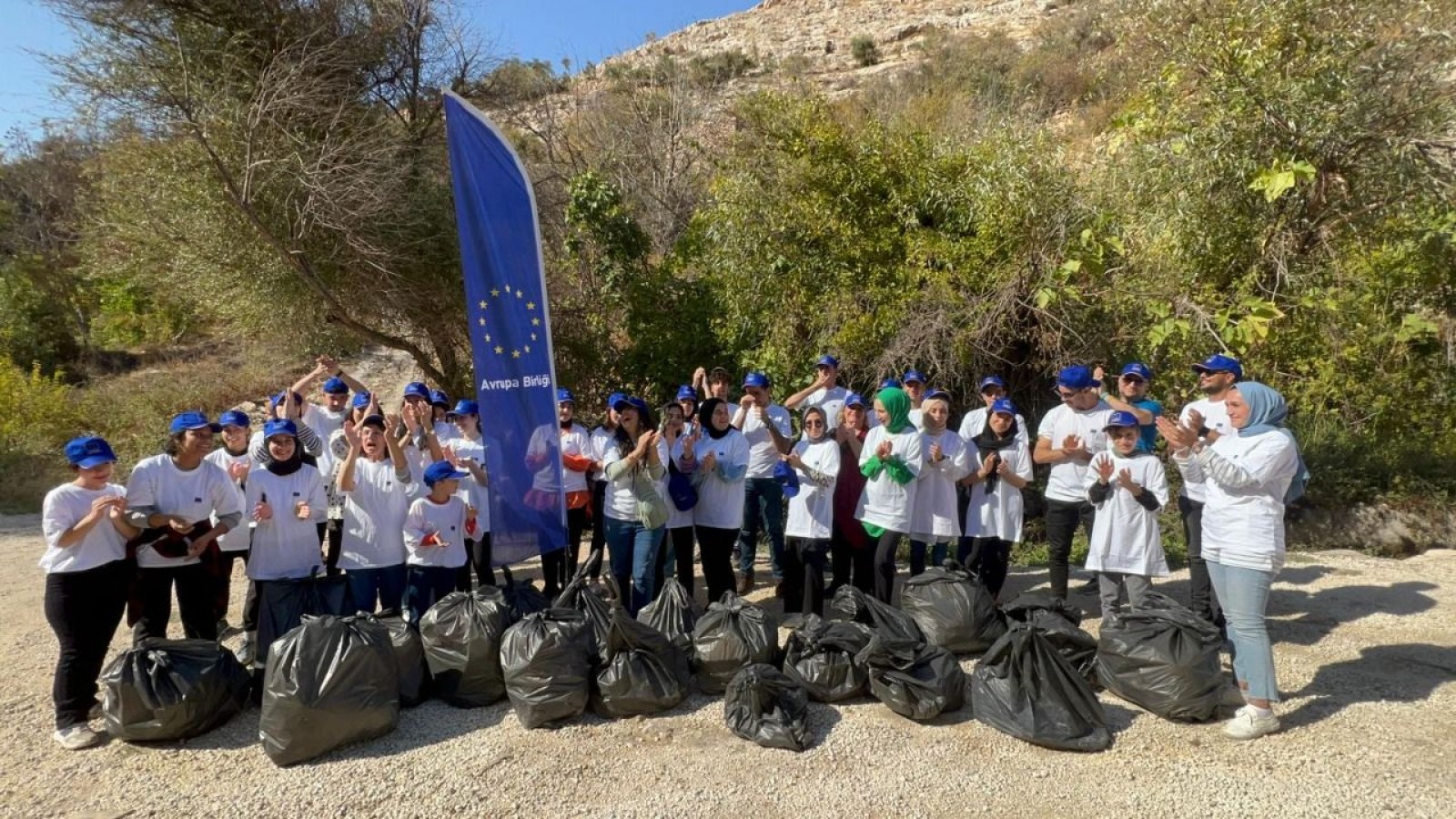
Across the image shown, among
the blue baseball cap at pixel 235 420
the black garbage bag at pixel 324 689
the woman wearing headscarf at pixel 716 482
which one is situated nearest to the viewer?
the black garbage bag at pixel 324 689

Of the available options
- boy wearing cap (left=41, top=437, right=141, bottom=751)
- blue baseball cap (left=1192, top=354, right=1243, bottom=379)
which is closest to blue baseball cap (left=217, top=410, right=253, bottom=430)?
boy wearing cap (left=41, top=437, right=141, bottom=751)

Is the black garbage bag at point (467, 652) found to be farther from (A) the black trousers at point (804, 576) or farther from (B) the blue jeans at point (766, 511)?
(B) the blue jeans at point (766, 511)

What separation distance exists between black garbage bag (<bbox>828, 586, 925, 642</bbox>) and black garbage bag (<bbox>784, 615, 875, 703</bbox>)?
0.14 m

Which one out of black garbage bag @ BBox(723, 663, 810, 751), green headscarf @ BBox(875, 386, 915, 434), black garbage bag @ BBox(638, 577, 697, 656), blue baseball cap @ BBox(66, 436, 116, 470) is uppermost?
blue baseball cap @ BBox(66, 436, 116, 470)

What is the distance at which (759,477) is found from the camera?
6.93 m

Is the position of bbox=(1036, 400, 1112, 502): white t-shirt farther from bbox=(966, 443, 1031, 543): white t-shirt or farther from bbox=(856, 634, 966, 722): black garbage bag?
bbox=(856, 634, 966, 722): black garbage bag

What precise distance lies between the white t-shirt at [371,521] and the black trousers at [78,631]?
1.18 meters

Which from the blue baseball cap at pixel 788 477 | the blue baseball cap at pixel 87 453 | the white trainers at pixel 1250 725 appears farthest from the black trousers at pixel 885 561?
the blue baseball cap at pixel 87 453

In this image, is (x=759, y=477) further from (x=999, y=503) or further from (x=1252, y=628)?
(x=1252, y=628)

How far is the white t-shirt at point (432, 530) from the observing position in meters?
5.16

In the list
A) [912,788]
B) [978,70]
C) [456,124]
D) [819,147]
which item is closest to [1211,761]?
[912,788]

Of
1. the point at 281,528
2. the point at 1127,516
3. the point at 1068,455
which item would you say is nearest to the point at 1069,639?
the point at 1127,516

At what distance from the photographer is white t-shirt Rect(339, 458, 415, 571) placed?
5008 mm

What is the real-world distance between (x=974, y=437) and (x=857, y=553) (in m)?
1.36
